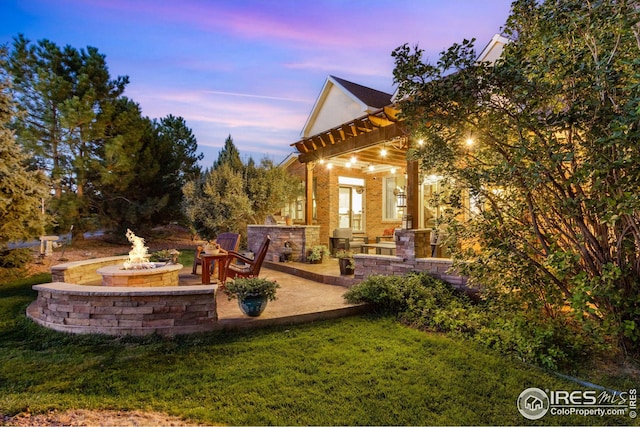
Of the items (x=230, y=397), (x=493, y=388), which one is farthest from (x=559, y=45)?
(x=230, y=397)

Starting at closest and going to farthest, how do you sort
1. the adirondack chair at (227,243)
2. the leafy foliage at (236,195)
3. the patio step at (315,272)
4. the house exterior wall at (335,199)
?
the patio step at (315,272) → the adirondack chair at (227,243) → the leafy foliage at (236,195) → the house exterior wall at (335,199)

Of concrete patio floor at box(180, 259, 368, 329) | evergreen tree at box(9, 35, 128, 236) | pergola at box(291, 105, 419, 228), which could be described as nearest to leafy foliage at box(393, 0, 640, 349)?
pergola at box(291, 105, 419, 228)

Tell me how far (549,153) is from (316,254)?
21.1 ft

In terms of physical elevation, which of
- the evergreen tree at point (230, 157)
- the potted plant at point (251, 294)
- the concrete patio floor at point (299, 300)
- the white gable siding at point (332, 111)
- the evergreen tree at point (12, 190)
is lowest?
the concrete patio floor at point (299, 300)

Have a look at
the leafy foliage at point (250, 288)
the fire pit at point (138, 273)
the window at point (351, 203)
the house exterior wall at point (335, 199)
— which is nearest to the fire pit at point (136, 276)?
the fire pit at point (138, 273)

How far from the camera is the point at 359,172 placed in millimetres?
12148

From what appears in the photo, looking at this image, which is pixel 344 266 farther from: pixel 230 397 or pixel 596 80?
pixel 596 80

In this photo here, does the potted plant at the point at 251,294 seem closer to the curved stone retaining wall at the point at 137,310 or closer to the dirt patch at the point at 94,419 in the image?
the curved stone retaining wall at the point at 137,310

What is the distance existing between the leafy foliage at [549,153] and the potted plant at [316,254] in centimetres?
494

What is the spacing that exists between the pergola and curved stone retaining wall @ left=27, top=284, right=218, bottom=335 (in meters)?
3.94

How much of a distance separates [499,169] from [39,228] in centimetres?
979

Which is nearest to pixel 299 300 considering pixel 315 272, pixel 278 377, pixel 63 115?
pixel 315 272

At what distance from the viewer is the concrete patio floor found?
14.6 ft

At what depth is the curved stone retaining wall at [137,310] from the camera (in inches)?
157
